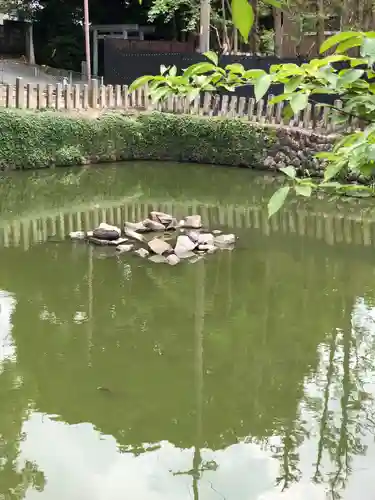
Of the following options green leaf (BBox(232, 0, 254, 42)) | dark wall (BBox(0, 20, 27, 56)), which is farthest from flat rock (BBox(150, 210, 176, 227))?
dark wall (BBox(0, 20, 27, 56))

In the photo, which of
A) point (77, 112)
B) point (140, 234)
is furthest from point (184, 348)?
point (77, 112)

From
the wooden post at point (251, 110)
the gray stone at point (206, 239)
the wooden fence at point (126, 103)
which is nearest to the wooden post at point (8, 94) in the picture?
the wooden fence at point (126, 103)

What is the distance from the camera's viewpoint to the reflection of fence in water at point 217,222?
26.0 feet

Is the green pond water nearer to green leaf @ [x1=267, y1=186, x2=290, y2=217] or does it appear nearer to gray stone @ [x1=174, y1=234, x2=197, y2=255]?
gray stone @ [x1=174, y1=234, x2=197, y2=255]

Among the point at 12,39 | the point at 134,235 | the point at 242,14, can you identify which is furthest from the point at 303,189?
the point at 12,39

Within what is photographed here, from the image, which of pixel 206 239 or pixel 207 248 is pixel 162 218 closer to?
pixel 206 239

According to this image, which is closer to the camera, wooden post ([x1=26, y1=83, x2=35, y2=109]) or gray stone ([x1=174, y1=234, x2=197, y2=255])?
gray stone ([x1=174, y1=234, x2=197, y2=255])

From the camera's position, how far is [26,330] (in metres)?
5.13

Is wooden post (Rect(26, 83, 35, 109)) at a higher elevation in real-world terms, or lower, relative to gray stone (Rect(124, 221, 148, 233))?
higher

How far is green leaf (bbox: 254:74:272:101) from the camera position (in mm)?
1223

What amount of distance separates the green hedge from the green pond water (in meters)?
3.56

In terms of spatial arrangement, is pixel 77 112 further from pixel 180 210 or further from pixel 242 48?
pixel 242 48

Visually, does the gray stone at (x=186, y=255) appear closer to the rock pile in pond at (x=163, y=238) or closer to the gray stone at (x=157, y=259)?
the rock pile in pond at (x=163, y=238)

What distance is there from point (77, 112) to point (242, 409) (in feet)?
32.0
